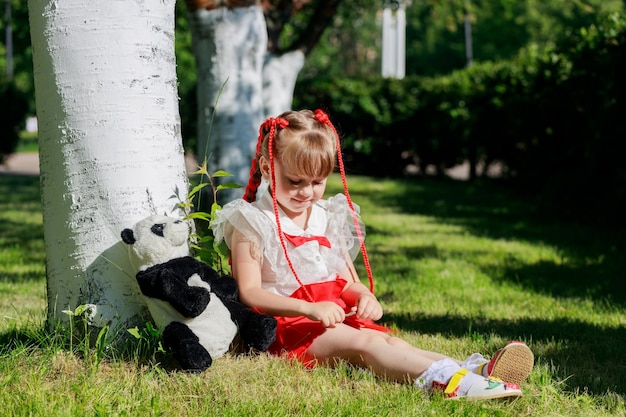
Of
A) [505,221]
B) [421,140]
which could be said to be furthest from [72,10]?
[421,140]

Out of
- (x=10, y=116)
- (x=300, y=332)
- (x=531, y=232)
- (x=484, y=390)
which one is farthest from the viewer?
(x=10, y=116)

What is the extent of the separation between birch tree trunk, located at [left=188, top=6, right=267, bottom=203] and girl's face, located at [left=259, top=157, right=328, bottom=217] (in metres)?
4.13

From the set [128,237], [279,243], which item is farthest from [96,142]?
[279,243]

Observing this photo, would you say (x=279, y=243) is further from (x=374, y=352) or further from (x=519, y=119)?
(x=519, y=119)

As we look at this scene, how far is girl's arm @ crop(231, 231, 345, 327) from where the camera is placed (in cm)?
304

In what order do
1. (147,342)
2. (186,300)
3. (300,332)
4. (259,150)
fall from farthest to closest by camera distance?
(259,150)
(300,332)
(147,342)
(186,300)

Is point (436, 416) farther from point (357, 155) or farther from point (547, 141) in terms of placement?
point (357, 155)

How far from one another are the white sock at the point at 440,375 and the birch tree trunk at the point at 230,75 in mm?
4835

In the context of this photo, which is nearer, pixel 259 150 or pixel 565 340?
pixel 259 150

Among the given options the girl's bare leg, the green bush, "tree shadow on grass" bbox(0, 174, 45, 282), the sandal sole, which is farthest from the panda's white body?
the green bush

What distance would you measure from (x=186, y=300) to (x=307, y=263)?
2.41 ft

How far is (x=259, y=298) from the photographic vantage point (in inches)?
128

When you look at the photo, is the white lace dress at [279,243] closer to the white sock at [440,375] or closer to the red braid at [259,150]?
the red braid at [259,150]

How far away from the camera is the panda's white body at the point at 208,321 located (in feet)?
9.86
